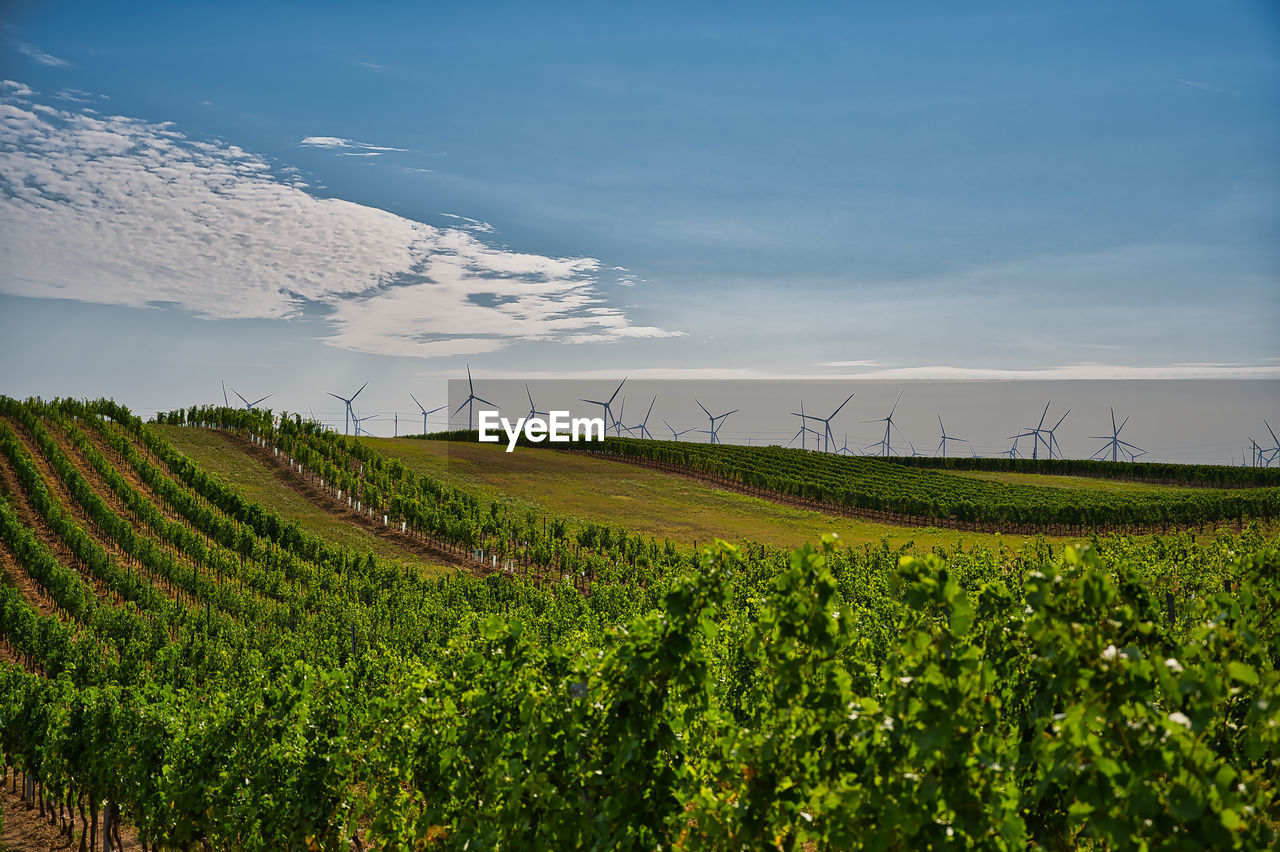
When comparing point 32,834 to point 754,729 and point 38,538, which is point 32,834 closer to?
point 754,729

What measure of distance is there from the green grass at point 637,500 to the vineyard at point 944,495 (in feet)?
16.3

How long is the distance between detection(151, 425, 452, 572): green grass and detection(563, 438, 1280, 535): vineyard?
156 ft

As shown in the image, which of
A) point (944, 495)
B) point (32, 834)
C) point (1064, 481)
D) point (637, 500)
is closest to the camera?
point (32, 834)

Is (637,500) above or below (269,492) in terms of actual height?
below

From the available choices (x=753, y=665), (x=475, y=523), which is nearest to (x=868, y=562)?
(x=753, y=665)

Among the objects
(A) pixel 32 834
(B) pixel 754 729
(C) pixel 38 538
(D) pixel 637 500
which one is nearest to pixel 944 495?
(D) pixel 637 500

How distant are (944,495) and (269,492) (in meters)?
70.5

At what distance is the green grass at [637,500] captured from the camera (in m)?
65.6

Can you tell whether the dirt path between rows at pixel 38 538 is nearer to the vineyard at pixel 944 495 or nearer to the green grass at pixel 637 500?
the green grass at pixel 637 500

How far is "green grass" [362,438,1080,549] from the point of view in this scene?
65.6 metres

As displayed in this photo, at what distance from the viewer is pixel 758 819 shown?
17.2ft

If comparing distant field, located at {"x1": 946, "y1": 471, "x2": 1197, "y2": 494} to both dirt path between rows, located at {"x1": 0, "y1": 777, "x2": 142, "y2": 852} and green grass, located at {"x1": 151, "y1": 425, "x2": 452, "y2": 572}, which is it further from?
dirt path between rows, located at {"x1": 0, "y1": 777, "x2": 142, "y2": 852}

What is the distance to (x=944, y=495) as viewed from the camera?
3354 inches

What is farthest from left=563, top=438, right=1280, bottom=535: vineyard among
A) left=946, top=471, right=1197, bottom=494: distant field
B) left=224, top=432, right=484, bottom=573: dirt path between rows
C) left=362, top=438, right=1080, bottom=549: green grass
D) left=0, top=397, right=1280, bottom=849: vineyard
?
left=0, top=397, right=1280, bottom=849: vineyard
